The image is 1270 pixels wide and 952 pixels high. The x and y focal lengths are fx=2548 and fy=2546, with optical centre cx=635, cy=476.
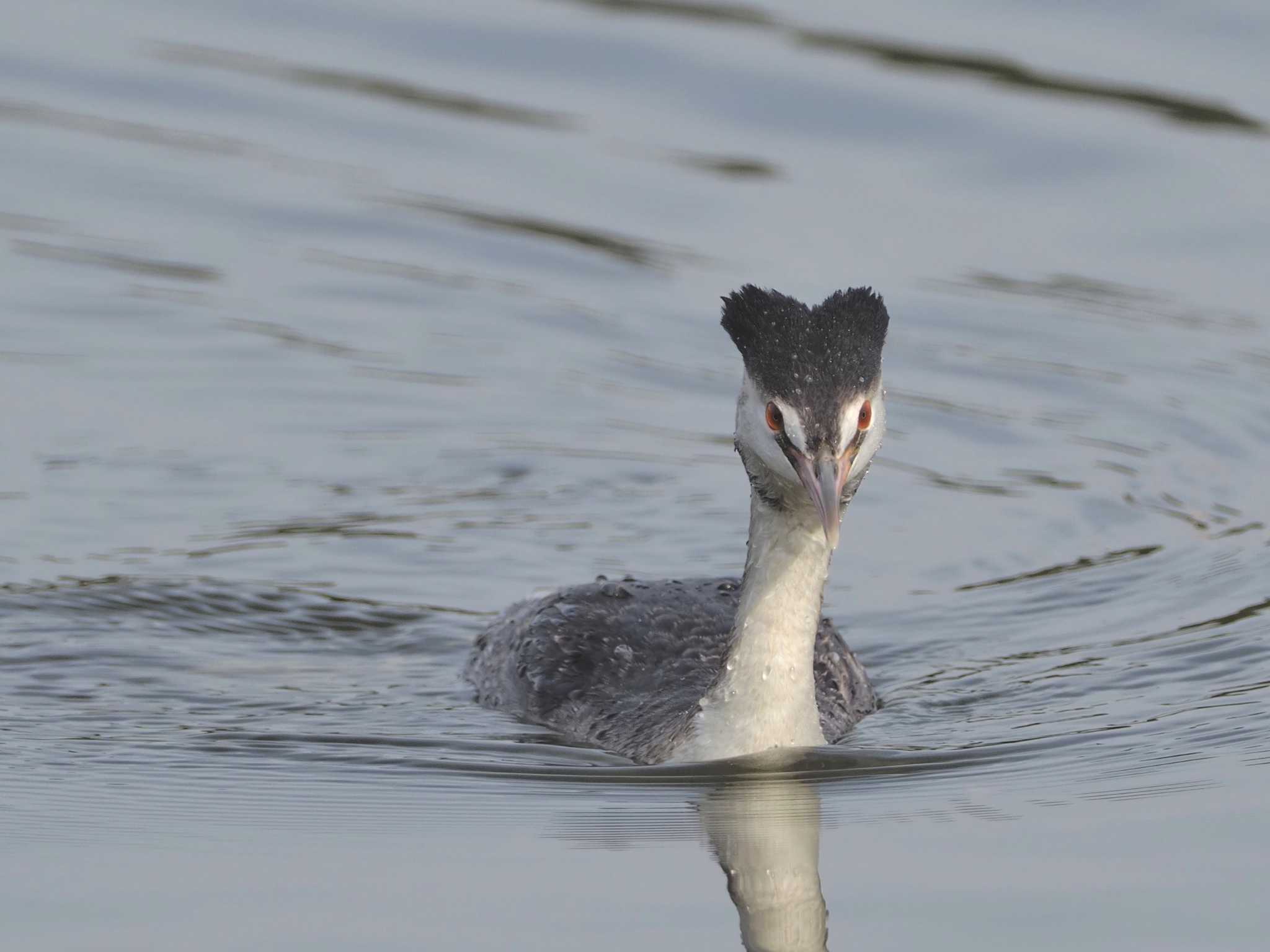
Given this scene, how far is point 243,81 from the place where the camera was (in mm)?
22141

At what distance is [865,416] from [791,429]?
12.4 inches

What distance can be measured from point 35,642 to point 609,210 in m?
7.80

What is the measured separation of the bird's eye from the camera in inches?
394

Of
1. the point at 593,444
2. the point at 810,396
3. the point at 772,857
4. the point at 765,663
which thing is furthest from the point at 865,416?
the point at 593,444

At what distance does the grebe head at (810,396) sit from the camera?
32.4 feet

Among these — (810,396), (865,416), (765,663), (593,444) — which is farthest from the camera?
(593,444)

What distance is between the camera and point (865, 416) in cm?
1004

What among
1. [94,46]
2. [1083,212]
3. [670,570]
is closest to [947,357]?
[1083,212]

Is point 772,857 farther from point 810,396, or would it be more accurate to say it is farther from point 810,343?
point 810,343

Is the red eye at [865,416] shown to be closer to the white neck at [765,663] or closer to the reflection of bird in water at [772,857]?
the white neck at [765,663]

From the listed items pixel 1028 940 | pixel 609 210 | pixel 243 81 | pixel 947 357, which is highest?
pixel 243 81

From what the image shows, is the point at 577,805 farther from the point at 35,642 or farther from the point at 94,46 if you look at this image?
the point at 94,46

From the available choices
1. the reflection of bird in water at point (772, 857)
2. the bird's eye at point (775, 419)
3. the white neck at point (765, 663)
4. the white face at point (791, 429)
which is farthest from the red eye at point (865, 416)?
the reflection of bird in water at point (772, 857)

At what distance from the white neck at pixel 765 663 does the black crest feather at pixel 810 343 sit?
35.5 inches
